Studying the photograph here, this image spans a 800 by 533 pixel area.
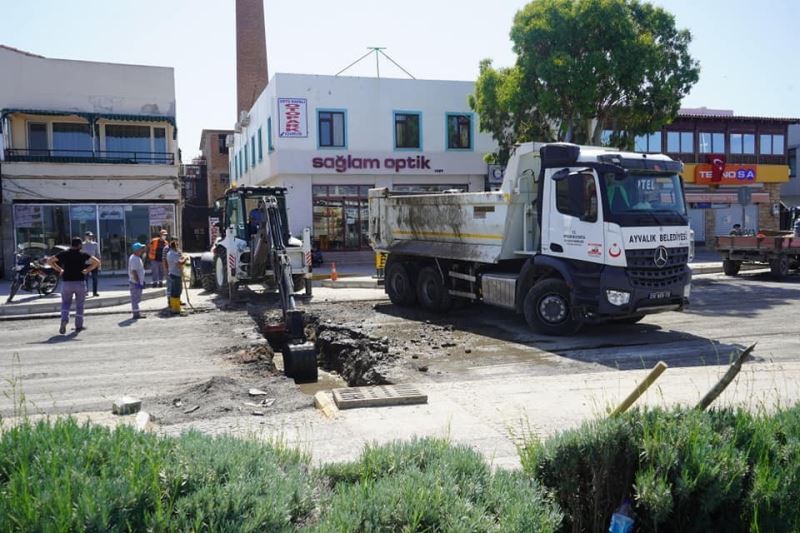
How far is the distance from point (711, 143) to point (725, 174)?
Answer: 1.91 metres

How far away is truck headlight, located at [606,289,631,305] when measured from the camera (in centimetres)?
1120

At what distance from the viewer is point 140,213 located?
27.1 metres

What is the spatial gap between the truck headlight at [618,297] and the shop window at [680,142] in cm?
2892

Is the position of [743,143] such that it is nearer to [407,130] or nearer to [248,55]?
[407,130]

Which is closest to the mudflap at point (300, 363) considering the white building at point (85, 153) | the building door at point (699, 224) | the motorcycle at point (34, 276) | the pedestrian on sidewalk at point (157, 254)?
the pedestrian on sidewalk at point (157, 254)

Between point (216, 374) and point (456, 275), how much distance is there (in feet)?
21.0

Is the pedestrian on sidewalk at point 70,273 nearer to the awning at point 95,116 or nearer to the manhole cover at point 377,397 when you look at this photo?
the manhole cover at point 377,397

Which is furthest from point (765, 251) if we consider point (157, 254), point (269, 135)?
point (269, 135)

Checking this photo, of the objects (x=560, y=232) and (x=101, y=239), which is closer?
(x=560, y=232)

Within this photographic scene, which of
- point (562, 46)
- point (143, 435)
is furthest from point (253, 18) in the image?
point (143, 435)

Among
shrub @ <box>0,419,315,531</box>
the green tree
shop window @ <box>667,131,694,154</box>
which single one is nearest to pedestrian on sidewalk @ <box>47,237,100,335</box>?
shrub @ <box>0,419,315,531</box>

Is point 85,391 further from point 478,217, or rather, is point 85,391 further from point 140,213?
point 140,213

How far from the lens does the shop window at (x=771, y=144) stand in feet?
129

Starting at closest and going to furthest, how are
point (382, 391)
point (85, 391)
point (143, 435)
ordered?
point (143, 435) < point (382, 391) < point (85, 391)
